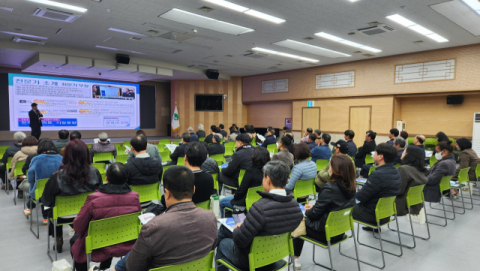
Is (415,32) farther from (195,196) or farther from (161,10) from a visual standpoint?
(195,196)

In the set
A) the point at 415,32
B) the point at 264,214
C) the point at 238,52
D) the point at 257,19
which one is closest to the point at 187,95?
the point at 238,52

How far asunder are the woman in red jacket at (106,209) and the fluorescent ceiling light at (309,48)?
761cm

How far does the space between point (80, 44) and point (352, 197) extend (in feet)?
32.5

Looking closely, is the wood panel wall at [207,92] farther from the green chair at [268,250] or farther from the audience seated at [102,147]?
the green chair at [268,250]

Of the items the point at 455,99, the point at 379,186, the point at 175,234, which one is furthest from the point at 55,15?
the point at 455,99

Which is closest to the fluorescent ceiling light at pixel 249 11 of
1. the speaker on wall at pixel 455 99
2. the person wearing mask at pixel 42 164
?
the person wearing mask at pixel 42 164

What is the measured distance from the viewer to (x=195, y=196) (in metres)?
2.74

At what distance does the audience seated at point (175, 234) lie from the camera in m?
1.53

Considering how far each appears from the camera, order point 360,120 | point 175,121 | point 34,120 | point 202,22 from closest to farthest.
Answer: point 202,22, point 34,120, point 360,120, point 175,121

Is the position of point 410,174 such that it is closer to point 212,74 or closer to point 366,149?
point 366,149

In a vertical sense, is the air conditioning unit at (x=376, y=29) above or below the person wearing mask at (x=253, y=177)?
above

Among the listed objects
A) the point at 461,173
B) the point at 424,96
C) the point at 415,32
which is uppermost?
the point at 415,32

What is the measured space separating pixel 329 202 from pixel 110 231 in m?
1.98

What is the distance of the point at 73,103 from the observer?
1220 cm
